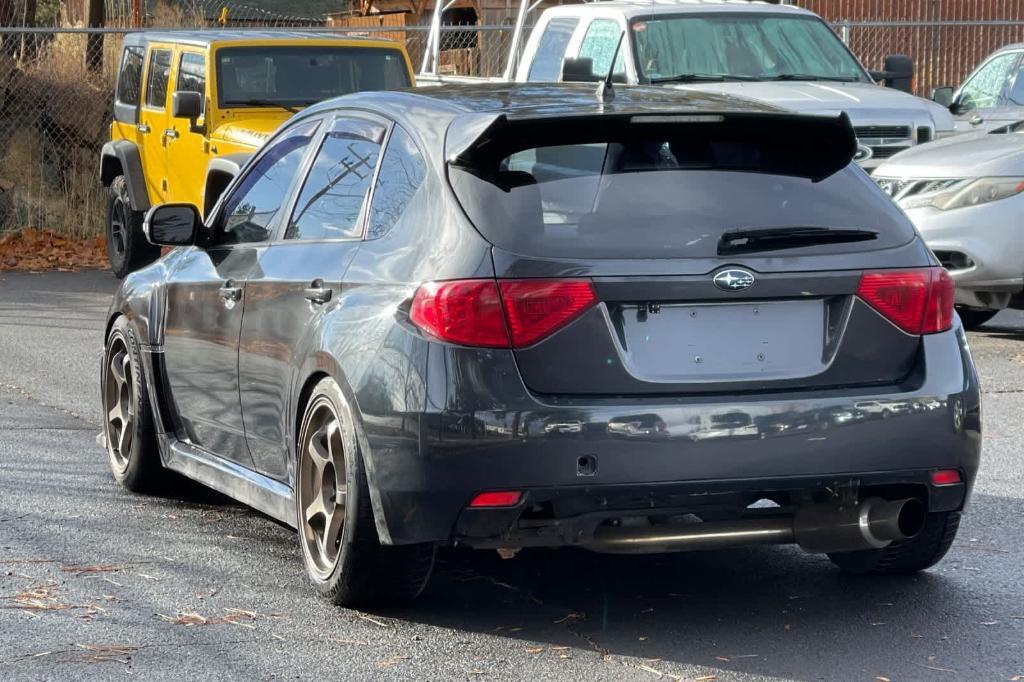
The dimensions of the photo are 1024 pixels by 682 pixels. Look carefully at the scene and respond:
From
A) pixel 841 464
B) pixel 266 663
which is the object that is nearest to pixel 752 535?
pixel 841 464

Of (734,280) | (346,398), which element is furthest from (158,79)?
(734,280)

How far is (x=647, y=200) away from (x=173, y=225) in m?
2.24

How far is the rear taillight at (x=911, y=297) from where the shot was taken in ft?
16.9

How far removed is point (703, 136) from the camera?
17.4ft

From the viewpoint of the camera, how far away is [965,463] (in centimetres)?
523

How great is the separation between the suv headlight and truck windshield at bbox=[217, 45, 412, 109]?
4.49m

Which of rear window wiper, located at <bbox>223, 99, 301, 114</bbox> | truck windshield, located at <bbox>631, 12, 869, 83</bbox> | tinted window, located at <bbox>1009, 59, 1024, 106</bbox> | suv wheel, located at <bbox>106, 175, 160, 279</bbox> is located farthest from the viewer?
tinted window, located at <bbox>1009, 59, 1024, 106</bbox>

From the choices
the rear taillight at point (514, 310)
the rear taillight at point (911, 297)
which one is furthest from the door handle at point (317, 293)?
the rear taillight at point (911, 297)

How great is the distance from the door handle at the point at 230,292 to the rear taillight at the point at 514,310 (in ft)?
5.15

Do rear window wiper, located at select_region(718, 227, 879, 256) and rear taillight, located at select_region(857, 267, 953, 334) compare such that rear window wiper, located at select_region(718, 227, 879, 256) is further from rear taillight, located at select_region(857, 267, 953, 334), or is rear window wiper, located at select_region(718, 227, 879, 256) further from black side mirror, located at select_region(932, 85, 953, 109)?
black side mirror, located at select_region(932, 85, 953, 109)

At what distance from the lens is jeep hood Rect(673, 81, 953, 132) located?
13.0 m

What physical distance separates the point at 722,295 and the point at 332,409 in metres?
1.24

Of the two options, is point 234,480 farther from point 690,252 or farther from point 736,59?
point 736,59

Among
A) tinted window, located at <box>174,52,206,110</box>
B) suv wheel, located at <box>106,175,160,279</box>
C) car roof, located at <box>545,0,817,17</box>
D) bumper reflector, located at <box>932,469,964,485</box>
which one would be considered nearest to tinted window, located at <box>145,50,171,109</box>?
tinted window, located at <box>174,52,206,110</box>
